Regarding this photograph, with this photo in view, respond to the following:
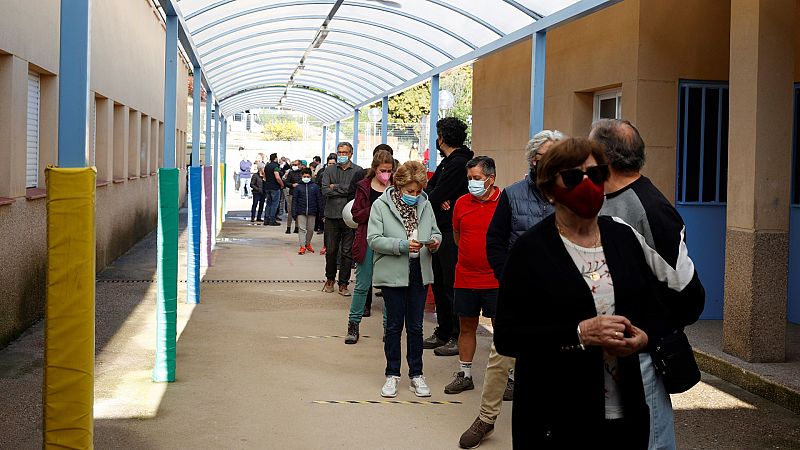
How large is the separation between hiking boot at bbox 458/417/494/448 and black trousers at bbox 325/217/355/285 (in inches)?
248

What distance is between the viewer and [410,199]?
731 cm

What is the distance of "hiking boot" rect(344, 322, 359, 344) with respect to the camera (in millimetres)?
9336

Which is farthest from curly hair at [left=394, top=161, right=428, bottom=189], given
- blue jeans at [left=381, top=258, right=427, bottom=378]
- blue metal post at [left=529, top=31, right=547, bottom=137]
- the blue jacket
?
the blue jacket

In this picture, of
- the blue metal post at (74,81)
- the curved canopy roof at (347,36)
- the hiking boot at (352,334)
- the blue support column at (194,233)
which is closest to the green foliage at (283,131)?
the curved canopy roof at (347,36)

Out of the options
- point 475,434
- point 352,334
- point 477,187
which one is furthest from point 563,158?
point 352,334

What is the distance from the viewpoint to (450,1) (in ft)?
38.8

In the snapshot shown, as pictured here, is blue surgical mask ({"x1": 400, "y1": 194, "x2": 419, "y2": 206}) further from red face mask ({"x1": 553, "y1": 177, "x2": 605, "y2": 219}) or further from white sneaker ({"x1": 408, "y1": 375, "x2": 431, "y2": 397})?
red face mask ({"x1": 553, "y1": 177, "x2": 605, "y2": 219})

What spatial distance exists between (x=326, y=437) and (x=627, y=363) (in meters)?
3.27

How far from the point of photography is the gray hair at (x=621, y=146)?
12.4ft

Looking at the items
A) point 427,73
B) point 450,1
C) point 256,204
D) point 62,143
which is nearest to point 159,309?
point 62,143

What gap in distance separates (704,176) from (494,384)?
5862 millimetres

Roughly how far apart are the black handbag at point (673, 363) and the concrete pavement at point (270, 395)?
275cm

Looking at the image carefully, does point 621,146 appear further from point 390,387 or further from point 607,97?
point 607,97

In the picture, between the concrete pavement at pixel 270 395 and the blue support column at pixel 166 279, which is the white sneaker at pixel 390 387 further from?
the blue support column at pixel 166 279
